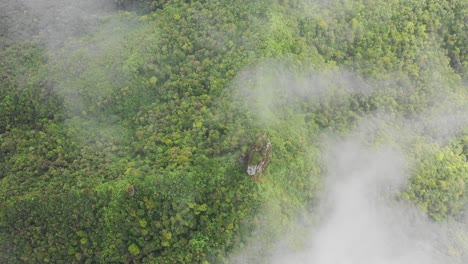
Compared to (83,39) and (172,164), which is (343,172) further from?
(83,39)

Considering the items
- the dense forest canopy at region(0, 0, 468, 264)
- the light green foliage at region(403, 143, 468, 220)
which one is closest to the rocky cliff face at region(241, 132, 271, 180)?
the dense forest canopy at region(0, 0, 468, 264)

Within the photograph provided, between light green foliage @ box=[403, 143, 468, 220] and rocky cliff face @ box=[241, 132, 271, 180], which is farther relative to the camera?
light green foliage @ box=[403, 143, 468, 220]

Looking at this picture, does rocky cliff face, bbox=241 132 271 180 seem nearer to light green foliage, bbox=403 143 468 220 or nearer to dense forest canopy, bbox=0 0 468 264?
dense forest canopy, bbox=0 0 468 264

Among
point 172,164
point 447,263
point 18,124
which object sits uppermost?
point 172,164

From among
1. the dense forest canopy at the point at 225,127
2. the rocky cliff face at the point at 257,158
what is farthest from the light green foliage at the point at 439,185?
the rocky cliff face at the point at 257,158

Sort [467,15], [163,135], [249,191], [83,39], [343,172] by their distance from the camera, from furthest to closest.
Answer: [467,15], [83,39], [343,172], [163,135], [249,191]

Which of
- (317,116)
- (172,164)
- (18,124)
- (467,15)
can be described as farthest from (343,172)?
(18,124)

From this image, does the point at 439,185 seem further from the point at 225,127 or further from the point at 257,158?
the point at 225,127
